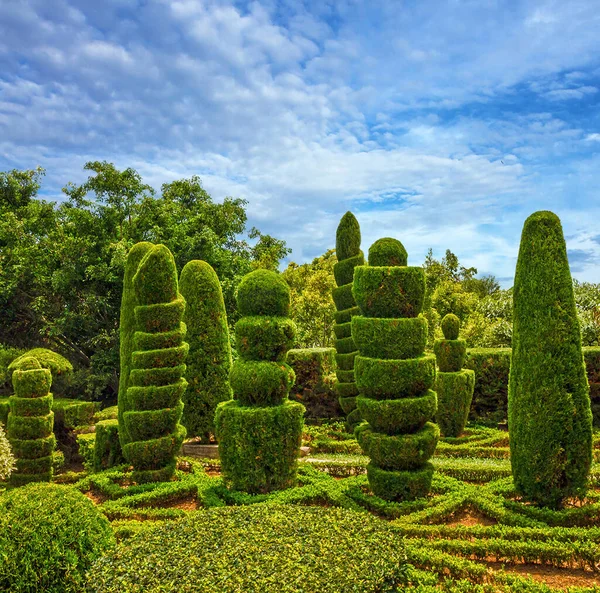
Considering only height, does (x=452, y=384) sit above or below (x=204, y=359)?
below

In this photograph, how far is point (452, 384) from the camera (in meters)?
14.6

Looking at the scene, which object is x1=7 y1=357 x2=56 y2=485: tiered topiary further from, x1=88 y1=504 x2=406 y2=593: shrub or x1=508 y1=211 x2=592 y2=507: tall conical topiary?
x1=508 y1=211 x2=592 y2=507: tall conical topiary

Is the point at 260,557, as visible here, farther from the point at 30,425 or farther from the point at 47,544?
the point at 30,425

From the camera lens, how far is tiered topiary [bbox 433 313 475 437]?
14.6 metres

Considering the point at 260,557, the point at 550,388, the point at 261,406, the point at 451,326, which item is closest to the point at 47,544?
the point at 260,557

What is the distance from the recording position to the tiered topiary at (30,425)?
14023mm

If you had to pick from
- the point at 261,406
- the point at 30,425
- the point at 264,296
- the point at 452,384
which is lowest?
the point at 30,425

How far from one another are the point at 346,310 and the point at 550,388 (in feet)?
26.8

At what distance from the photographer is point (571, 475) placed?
318 inches

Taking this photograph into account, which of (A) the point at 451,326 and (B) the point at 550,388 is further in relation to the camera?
(A) the point at 451,326

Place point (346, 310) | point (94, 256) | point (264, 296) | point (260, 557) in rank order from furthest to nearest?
point (94, 256) < point (346, 310) < point (264, 296) < point (260, 557)

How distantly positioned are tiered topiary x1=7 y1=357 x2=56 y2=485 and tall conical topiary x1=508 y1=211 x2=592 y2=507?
40.6 feet

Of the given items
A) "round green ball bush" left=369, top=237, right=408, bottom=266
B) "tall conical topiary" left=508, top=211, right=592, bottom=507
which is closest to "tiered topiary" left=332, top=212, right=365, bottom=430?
"round green ball bush" left=369, top=237, right=408, bottom=266

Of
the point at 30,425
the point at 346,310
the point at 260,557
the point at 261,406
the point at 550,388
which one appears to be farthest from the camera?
the point at 346,310
